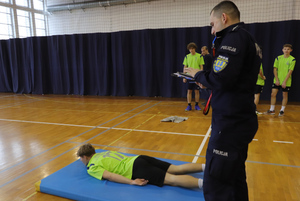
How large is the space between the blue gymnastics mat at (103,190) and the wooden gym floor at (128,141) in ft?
0.48

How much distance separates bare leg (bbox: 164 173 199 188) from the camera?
2453 mm

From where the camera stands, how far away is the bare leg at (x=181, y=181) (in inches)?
96.6

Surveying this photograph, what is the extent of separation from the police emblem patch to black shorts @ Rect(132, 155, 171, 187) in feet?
4.93

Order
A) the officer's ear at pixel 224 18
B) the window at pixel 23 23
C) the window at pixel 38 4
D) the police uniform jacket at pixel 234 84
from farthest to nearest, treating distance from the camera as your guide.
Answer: the window at pixel 38 4 < the window at pixel 23 23 < the officer's ear at pixel 224 18 < the police uniform jacket at pixel 234 84

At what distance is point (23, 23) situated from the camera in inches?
512

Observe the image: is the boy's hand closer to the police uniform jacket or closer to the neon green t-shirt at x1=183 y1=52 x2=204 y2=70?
the police uniform jacket

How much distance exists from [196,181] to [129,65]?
25.6 ft

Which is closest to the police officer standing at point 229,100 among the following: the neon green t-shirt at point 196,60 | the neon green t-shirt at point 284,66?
the neon green t-shirt at point 284,66

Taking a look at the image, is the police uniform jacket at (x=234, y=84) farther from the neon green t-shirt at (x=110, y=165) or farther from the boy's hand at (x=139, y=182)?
the neon green t-shirt at (x=110, y=165)

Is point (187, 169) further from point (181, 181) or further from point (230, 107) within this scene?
point (230, 107)

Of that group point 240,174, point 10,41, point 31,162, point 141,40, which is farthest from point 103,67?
point 240,174

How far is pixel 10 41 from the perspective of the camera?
1141 centimetres

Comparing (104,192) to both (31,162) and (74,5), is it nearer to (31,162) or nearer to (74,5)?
(31,162)

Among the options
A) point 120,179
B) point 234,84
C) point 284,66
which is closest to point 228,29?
point 234,84
